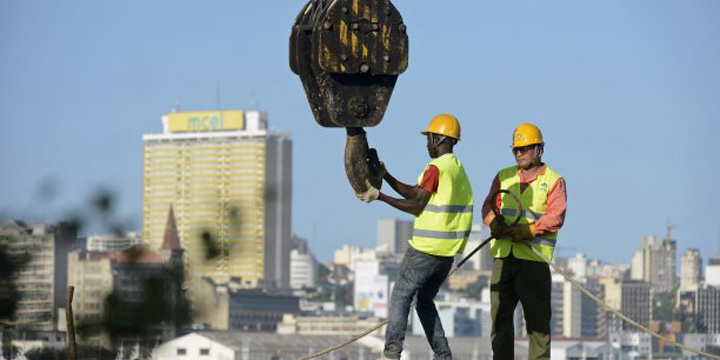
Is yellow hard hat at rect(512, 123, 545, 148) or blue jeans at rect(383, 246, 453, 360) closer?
blue jeans at rect(383, 246, 453, 360)

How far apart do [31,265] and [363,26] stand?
2152mm

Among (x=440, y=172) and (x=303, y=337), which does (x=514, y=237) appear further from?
(x=303, y=337)

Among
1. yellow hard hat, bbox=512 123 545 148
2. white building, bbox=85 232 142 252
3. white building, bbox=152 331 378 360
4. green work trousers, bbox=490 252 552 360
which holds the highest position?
yellow hard hat, bbox=512 123 545 148

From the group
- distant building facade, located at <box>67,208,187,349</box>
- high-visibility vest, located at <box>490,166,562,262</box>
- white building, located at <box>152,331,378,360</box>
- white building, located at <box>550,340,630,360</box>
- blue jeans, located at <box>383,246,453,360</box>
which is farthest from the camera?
white building, located at <box>550,340,630,360</box>

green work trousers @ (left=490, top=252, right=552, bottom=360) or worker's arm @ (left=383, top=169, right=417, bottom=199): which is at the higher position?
worker's arm @ (left=383, top=169, right=417, bottom=199)

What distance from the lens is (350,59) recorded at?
27.9 feet

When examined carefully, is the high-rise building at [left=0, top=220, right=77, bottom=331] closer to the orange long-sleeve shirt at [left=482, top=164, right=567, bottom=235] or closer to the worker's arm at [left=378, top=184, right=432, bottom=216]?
the worker's arm at [left=378, top=184, right=432, bottom=216]

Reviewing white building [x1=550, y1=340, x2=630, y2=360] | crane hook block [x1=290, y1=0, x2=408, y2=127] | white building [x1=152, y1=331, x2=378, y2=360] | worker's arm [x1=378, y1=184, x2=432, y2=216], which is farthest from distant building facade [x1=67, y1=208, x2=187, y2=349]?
white building [x1=550, y1=340, x2=630, y2=360]

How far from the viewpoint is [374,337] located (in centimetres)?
17950

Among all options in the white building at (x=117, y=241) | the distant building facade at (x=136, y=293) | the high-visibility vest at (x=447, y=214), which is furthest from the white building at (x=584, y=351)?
the distant building facade at (x=136, y=293)

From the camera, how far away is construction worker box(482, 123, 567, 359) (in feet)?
33.2

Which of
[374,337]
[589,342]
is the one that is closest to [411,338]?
[374,337]

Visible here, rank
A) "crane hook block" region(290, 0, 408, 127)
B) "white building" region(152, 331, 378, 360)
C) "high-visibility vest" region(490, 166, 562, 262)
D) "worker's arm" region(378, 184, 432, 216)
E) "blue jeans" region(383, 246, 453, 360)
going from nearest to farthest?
1. "crane hook block" region(290, 0, 408, 127)
2. "worker's arm" region(378, 184, 432, 216)
3. "blue jeans" region(383, 246, 453, 360)
4. "high-visibility vest" region(490, 166, 562, 262)
5. "white building" region(152, 331, 378, 360)

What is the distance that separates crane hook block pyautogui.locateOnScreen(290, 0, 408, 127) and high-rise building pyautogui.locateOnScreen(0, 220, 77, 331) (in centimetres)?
127
